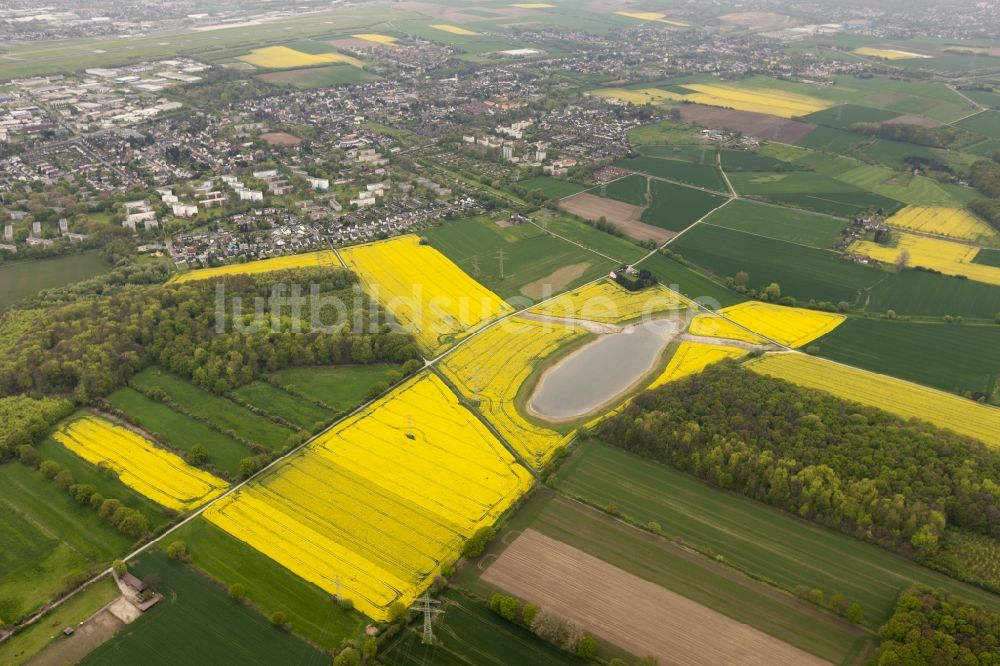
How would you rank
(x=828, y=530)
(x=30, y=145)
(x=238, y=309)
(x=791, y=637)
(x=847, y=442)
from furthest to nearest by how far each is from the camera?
(x=30, y=145) → (x=238, y=309) → (x=847, y=442) → (x=828, y=530) → (x=791, y=637)

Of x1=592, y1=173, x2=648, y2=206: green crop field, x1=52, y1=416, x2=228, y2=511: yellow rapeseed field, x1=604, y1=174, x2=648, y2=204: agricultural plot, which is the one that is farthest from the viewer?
x1=592, y1=173, x2=648, y2=206: green crop field

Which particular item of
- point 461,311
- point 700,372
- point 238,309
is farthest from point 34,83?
point 700,372

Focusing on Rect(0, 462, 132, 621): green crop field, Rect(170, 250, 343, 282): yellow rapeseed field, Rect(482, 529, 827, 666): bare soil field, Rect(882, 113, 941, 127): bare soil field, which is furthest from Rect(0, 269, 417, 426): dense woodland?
Rect(882, 113, 941, 127): bare soil field

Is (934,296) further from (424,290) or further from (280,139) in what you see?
(280,139)

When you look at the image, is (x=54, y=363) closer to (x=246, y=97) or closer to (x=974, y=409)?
(x=974, y=409)

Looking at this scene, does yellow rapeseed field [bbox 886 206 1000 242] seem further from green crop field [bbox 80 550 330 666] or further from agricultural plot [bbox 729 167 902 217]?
green crop field [bbox 80 550 330 666]

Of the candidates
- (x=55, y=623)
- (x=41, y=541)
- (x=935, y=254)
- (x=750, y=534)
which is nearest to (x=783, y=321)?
(x=935, y=254)
